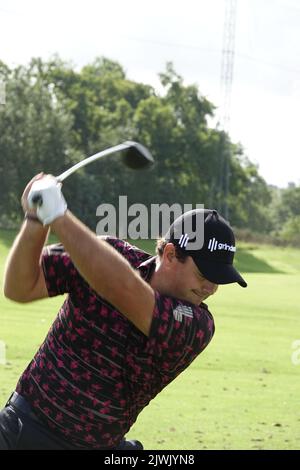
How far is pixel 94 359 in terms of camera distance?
334 cm

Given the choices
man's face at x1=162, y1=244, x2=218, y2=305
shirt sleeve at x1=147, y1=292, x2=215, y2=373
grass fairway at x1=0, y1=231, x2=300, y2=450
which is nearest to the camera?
shirt sleeve at x1=147, y1=292, x2=215, y2=373

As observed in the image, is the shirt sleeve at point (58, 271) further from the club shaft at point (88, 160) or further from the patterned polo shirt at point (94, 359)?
the club shaft at point (88, 160)

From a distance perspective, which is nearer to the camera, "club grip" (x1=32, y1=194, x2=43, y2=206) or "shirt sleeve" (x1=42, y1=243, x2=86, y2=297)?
"club grip" (x1=32, y1=194, x2=43, y2=206)

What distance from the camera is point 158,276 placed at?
3.42 metres

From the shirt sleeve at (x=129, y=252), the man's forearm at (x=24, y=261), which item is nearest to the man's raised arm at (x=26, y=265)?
the man's forearm at (x=24, y=261)

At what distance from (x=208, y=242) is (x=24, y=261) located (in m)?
0.67

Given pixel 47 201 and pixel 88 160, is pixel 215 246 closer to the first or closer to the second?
pixel 88 160

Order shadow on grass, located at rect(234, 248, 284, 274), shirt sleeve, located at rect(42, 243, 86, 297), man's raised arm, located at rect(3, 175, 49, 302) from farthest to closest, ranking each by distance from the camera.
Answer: shadow on grass, located at rect(234, 248, 284, 274) → shirt sleeve, located at rect(42, 243, 86, 297) → man's raised arm, located at rect(3, 175, 49, 302)

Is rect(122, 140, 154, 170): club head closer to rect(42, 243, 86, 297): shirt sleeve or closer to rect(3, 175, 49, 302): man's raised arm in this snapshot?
rect(42, 243, 86, 297): shirt sleeve

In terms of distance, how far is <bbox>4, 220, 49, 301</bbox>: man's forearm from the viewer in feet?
10.1

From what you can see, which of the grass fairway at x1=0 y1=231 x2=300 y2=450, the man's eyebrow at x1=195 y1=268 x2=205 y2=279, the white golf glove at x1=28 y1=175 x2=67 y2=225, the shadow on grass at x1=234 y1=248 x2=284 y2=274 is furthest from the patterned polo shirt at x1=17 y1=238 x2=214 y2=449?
the shadow on grass at x1=234 y1=248 x2=284 y2=274

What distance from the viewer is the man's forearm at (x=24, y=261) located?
3.07m

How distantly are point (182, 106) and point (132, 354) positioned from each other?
2668 inches
